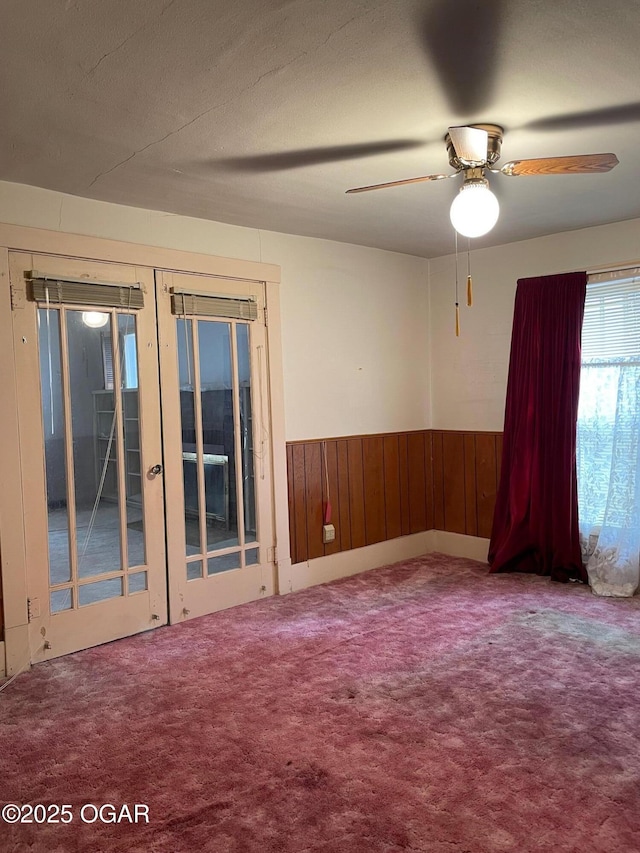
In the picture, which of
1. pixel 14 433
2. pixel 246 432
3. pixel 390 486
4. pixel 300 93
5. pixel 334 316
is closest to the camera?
pixel 300 93

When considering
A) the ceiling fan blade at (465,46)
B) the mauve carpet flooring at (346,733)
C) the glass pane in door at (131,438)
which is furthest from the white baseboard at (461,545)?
the ceiling fan blade at (465,46)

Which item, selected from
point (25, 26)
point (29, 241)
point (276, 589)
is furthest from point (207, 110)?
point (276, 589)

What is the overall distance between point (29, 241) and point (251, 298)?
4.48 feet

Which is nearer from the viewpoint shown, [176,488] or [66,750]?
[66,750]

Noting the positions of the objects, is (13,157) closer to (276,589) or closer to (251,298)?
(251,298)

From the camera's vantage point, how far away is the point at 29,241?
10.5 feet

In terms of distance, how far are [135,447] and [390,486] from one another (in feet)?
7.10

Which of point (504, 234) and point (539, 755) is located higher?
point (504, 234)

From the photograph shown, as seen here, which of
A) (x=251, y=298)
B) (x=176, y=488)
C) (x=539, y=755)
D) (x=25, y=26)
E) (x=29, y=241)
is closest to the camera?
(x=25, y=26)

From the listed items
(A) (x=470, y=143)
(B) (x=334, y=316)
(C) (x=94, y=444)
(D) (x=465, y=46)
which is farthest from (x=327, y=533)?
(D) (x=465, y=46)

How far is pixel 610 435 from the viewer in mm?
4254

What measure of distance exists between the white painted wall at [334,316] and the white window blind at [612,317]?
1361 millimetres

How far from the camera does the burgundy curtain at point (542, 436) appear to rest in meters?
4.36

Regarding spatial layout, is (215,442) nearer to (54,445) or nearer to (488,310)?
(54,445)
